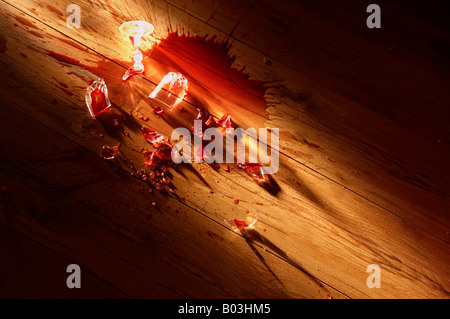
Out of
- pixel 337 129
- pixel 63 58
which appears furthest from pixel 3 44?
pixel 337 129

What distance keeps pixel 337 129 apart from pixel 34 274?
110cm

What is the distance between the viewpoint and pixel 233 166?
1179 millimetres

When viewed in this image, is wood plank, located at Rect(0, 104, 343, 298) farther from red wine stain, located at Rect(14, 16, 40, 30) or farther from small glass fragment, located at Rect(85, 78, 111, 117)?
red wine stain, located at Rect(14, 16, 40, 30)

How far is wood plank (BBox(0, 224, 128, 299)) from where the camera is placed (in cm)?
106

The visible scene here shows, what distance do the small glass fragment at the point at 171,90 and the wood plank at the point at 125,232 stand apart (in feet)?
0.94

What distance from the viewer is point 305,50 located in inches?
52.9

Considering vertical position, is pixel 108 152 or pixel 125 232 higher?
pixel 108 152

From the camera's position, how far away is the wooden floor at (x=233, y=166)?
1.10 metres

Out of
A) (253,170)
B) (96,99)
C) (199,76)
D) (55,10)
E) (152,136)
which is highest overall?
(55,10)

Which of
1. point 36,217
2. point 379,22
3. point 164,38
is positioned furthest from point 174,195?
point 379,22

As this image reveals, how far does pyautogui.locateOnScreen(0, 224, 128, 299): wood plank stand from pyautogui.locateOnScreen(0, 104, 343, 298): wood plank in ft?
0.07

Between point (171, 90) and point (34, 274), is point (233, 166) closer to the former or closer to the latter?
point (171, 90)

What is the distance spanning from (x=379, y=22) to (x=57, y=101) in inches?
49.0

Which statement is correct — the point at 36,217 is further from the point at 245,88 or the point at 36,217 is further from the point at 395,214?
the point at 395,214
